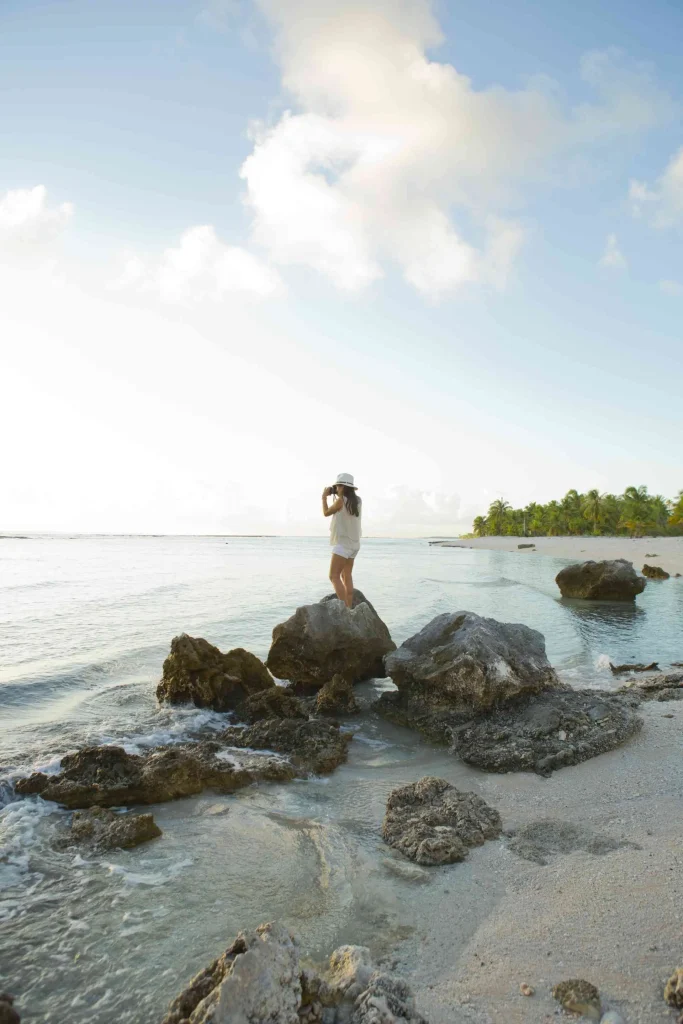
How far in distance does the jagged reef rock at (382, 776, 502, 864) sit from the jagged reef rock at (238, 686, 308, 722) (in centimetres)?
250

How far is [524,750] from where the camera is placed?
573cm

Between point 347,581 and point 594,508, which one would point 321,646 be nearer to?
point 347,581

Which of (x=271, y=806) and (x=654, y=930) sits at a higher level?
(x=654, y=930)

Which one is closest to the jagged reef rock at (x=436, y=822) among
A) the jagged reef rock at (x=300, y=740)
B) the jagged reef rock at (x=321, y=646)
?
the jagged reef rock at (x=300, y=740)

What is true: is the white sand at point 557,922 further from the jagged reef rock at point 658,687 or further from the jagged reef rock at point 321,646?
the jagged reef rock at point 321,646

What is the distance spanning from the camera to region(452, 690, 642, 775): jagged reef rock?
18.3 feet

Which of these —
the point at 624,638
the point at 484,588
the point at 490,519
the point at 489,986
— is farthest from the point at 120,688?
the point at 490,519

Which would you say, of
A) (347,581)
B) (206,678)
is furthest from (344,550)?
(206,678)

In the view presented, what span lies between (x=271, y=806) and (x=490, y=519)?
149 metres

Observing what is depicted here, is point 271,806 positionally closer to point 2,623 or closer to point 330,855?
point 330,855

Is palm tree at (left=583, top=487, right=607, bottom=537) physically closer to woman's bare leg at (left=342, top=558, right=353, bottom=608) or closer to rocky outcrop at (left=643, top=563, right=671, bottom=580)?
rocky outcrop at (left=643, top=563, right=671, bottom=580)

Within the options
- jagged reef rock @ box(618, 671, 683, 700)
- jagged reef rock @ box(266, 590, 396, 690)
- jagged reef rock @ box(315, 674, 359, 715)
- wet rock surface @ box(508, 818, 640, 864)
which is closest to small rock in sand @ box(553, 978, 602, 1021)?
wet rock surface @ box(508, 818, 640, 864)

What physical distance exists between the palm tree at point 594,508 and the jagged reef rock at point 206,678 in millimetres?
109348

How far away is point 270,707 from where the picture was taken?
7.12 m
